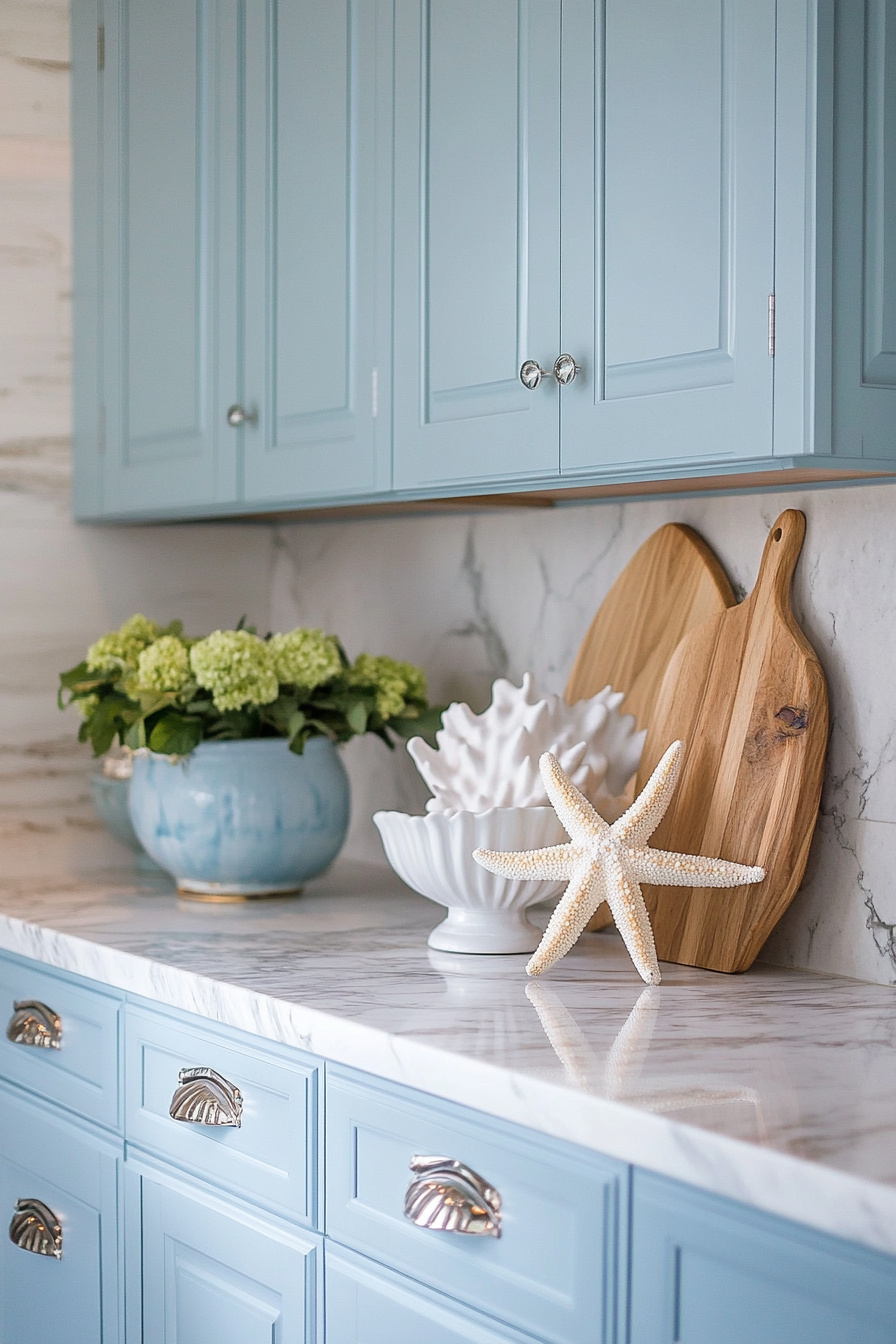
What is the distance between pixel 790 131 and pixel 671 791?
693 millimetres

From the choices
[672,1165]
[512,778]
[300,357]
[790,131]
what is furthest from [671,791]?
[300,357]

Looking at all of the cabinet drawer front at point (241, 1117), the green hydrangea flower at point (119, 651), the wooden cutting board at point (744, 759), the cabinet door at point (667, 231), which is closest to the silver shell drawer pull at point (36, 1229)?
the cabinet drawer front at point (241, 1117)

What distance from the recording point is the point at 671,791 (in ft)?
5.54

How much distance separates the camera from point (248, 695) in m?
2.15

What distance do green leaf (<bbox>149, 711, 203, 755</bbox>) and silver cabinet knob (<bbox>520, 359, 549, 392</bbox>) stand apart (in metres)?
0.76

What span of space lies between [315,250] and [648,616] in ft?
2.23

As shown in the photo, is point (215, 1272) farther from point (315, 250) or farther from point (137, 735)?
point (315, 250)

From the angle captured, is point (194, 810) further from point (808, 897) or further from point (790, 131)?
point (790, 131)

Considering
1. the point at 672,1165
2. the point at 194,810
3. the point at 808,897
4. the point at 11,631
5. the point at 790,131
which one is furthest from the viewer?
the point at 11,631

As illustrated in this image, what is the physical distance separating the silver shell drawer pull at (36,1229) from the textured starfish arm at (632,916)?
3.07ft

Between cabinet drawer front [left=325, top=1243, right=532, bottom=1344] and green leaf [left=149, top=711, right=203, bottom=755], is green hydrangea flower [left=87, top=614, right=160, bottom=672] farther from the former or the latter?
cabinet drawer front [left=325, top=1243, right=532, bottom=1344]

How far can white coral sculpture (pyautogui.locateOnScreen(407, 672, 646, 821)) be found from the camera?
1.83 m

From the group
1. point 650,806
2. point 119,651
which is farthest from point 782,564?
point 119,651

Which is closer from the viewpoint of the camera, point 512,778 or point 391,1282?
point 391,1282
